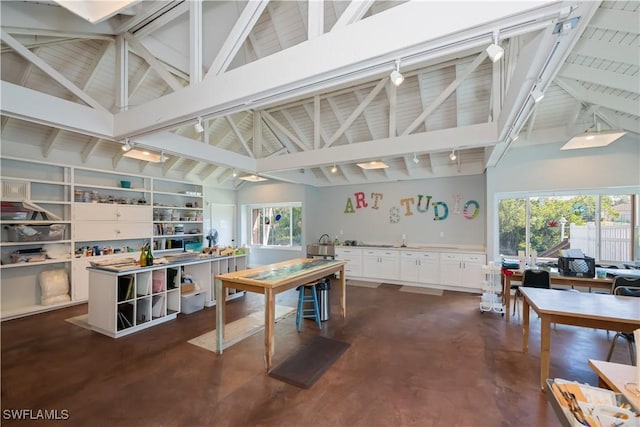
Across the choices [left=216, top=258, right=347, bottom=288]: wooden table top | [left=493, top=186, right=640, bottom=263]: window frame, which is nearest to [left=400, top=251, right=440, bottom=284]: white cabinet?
[left=493, top=186, right=640, bottom=263]: window frame

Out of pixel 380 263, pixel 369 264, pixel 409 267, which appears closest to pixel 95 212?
pixel 369 264

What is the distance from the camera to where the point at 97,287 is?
12.1ft

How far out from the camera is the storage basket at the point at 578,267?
12.0 feet

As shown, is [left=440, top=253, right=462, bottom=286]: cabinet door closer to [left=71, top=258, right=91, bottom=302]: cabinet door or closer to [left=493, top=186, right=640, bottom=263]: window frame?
[left=493, top=186, right=640, bottom=263]: window frame

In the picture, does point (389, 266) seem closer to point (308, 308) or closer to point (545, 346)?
point (308, 308)

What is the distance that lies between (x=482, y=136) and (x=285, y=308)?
13.4 feet

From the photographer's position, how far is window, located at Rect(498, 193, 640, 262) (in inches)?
194

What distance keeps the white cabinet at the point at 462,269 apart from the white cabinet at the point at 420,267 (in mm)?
127

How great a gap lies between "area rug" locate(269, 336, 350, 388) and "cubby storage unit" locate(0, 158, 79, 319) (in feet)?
14.8

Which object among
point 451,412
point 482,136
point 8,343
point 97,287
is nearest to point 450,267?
point 482,136

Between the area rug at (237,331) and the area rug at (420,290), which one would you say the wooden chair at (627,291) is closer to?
the area rug at (420,290)

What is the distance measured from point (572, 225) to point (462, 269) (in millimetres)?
2200

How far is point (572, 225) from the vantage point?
17.5 ft

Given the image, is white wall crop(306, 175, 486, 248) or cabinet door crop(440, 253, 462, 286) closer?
cabinet door crop(440, 253, 462, 286)
